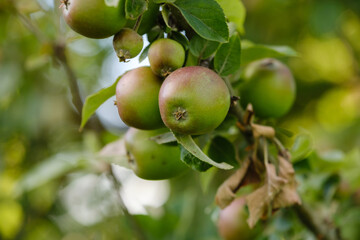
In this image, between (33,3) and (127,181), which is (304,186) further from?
(33,3)

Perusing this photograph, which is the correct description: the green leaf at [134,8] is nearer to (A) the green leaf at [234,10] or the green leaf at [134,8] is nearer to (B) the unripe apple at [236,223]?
(A) the green leaf at [234,10]

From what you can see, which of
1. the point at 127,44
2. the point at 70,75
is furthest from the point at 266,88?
the point at 70,75

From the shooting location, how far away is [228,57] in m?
1.02

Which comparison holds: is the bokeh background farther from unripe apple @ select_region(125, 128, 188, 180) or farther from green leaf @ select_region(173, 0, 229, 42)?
green leaf @ select_region(173, 0, 229, 42)

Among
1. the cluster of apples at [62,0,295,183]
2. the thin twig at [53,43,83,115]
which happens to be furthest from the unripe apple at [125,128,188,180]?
the thin twig at [53,43,83,115]

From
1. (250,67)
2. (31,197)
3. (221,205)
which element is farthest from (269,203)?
(31,197)

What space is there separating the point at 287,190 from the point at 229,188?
148mm

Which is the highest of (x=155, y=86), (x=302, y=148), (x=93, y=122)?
(x=155, y=86)

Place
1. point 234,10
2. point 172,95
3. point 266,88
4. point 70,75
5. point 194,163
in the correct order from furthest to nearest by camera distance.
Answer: point 70,75
point 266,88
point 234,10
point 194,163
point 172,95

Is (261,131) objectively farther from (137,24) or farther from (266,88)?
(137,24)

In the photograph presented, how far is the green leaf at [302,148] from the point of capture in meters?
1.25

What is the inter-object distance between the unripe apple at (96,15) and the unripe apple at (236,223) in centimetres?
75

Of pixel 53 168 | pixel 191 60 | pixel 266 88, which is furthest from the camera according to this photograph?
pixel 53 168

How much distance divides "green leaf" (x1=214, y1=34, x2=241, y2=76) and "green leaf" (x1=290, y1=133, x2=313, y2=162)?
→ 0.38 metres
